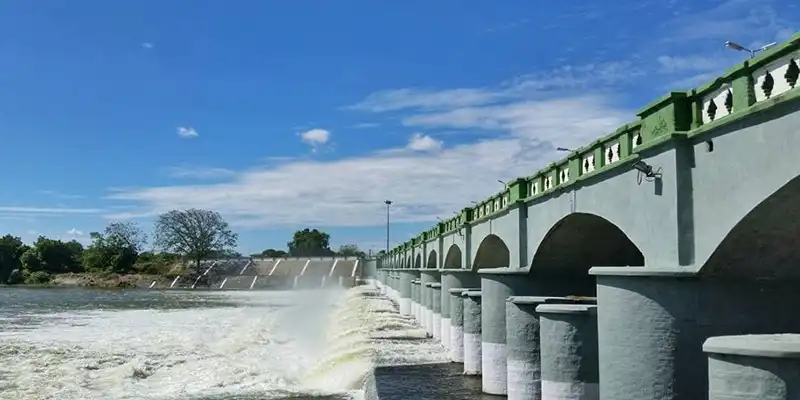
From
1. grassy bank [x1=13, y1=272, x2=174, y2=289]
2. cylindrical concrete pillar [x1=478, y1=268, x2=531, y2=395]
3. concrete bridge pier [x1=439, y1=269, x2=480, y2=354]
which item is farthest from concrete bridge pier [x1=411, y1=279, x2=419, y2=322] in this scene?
grassy bank [x1=13, y1=272, x2=174, y2=289]

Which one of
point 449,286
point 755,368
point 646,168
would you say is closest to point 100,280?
point 449,286

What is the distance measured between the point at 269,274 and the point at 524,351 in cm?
13744

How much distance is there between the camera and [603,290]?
12.4 meters

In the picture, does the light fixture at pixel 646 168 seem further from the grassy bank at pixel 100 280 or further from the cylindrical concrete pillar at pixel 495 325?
the grassy bank at pixel 100 280

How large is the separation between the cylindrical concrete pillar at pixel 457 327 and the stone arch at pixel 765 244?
19.2 meters

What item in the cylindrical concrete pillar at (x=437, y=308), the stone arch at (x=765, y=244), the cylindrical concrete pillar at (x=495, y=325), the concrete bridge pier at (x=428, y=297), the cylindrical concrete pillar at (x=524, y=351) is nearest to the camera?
the stone arch at (x=765, y=244)

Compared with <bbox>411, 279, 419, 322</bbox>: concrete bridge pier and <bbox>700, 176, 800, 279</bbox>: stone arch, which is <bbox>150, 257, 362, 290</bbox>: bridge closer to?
<bbox>411, 279, 419, 322</bbox>: concrete bridge pier

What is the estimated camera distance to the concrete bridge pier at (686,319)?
1070 cm

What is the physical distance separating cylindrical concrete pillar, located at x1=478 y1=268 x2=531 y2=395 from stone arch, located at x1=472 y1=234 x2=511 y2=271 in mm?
6819

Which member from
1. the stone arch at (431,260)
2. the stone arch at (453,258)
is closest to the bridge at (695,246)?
the stone arch at (453,258)

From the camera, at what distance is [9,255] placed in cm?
15250

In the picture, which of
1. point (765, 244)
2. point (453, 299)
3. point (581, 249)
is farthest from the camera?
point (453, 299)

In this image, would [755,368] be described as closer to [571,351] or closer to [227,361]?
[571,351]

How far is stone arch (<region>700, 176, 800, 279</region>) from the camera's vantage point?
9297 millimetres
